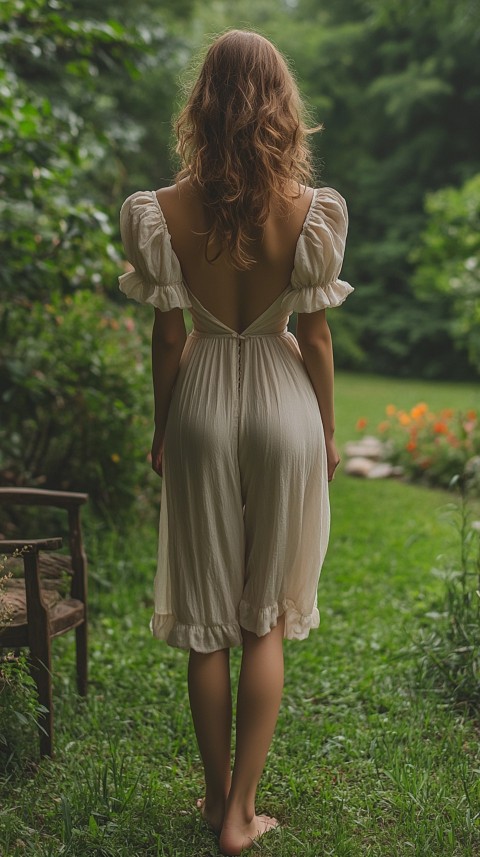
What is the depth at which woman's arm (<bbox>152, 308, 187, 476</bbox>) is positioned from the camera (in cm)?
243

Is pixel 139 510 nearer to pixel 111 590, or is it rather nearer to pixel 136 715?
pixel 111 590

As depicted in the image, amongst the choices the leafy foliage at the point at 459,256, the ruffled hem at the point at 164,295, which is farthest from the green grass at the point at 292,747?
the leafy foliage at the point at 459,256

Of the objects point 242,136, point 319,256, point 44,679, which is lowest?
point 44,679

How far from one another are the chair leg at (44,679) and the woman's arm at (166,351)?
900mm

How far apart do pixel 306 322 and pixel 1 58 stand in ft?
9.80

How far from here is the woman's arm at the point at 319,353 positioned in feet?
7.84

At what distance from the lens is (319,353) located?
2.41 metres

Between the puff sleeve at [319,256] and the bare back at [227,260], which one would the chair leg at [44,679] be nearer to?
the bare back at [227,260]

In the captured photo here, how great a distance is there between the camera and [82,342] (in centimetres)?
511

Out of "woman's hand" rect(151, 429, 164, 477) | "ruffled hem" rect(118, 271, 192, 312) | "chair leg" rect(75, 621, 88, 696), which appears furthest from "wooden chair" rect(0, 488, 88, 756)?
"ruffled hem" rect(118, 271, 192, 312)

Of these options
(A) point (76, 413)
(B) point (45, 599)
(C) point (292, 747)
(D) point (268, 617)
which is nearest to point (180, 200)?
(D) point (268, 617)

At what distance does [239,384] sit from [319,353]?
0.24 metres

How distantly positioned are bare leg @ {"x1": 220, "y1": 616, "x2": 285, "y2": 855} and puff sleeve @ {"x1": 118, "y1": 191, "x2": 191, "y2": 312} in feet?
3.16

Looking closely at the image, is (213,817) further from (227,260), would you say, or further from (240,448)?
(227,260)
